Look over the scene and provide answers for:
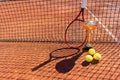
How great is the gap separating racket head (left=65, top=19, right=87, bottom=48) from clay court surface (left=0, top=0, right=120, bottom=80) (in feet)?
0.50

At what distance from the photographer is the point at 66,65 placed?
432 cm

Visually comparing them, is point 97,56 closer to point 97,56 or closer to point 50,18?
point 97,56

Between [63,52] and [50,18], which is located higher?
[50,18]

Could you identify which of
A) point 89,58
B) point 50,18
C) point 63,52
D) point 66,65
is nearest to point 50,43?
point 63,52

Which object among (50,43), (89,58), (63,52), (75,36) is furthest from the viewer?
(75,36)

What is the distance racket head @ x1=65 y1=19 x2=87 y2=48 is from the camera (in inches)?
200

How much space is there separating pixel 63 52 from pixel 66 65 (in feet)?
1.81

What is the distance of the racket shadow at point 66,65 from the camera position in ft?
13.8

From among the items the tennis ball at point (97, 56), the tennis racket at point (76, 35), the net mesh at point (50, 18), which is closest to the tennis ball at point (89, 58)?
the tennis ball at point (97, 56)

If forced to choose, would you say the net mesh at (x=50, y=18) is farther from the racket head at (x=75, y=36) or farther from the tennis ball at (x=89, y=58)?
the tennis ball at (x=89, y=58)

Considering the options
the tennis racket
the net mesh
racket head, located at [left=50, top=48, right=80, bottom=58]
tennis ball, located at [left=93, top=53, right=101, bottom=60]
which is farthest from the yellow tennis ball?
the net mesh

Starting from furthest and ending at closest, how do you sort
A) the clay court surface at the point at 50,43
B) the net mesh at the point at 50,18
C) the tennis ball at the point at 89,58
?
the net mesh at the point at 50,18 < the tennis ball at the point at 89,58 < the clay court surface at the point at 50,43

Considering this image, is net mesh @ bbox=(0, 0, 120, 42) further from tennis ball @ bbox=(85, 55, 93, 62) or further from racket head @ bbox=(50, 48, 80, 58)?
tennis ball @ bbox=(85, 55, 93, 62)

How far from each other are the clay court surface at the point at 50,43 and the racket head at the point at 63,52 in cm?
10
